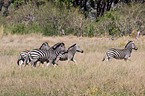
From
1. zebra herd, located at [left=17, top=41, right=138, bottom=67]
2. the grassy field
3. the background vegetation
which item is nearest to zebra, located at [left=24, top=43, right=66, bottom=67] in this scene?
zebra herd, located at [left=17, top=41, right=138, bottom=67]

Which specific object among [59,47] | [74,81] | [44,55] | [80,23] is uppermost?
[80,23]

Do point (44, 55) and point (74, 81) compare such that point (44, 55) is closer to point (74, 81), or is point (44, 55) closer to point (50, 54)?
point (50, 54)

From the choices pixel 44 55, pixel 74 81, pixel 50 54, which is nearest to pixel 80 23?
pixel 50 54

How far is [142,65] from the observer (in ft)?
34.6

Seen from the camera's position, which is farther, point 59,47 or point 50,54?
point 59,47

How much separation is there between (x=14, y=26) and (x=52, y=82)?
23.5 metres

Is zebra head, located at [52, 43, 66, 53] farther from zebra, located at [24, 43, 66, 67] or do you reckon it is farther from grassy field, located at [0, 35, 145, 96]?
grassy field, located at [0, 35, 145, 96]

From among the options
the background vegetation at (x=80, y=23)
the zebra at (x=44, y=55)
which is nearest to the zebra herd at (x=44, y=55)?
the zebra at (x=44, y=55)

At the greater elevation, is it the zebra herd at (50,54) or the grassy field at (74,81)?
the zebra herd at (50,54)

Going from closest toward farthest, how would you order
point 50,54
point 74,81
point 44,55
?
point 74,81
point 44,55
point 50,54

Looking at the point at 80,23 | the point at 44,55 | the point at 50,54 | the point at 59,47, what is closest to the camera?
the point at 44,55

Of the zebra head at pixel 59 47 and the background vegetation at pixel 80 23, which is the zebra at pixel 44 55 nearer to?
the zebra head at pixel 59 47

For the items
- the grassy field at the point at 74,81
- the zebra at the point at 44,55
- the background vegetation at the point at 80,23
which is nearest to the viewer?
the grassy field at the point at 74,81

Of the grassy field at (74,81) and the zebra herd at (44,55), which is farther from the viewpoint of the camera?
the zebra herd at (44,55)
